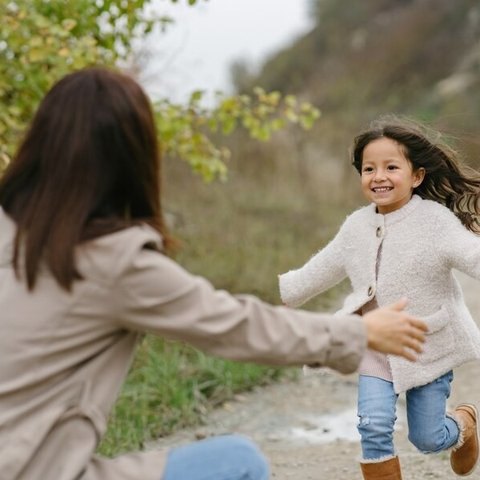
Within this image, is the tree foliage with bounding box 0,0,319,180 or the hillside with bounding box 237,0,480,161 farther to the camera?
the hillside with bounding box 237,0,480,161

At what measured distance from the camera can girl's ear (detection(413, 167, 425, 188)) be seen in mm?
3843

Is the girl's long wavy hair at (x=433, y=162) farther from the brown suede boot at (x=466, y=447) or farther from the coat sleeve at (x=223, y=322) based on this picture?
the coat sleeve at (x=223, y=322)

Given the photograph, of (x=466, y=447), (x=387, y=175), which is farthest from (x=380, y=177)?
(x=466, y=447)

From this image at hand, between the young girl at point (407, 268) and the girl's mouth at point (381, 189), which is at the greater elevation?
the girl's mouth at point (381, 189)

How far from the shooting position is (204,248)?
9320mm

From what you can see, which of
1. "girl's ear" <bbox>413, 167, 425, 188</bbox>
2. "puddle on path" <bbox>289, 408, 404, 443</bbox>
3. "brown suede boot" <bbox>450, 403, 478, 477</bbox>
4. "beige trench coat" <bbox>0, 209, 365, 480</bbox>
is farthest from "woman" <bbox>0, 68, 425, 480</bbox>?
"puddle on path" <bbox>289, 408, 404, 443</bbox>

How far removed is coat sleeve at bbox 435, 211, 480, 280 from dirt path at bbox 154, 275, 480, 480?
1204 mm

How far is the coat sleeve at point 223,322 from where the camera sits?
2.38 m

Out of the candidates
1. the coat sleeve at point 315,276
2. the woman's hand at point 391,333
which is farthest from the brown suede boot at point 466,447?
the woman's hand at point 391,333

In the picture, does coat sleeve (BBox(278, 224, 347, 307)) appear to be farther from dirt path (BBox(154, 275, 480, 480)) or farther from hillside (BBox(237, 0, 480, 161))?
hillside (BBox(237, 0, 480, 161))

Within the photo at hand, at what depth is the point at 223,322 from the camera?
2455 millimetres

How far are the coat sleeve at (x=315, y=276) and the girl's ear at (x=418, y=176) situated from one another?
319 mm

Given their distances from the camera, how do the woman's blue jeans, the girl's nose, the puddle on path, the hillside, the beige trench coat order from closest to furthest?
the beige trench coat, the woman's blue jeans, the girl's nose, the puddle on path, the hillside

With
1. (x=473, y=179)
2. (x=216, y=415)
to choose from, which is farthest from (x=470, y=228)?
(x=216, y=415)
